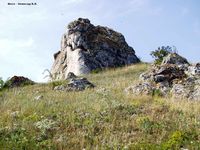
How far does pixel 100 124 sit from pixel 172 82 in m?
8.89

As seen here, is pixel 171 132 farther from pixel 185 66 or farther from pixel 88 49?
pixel 88 49

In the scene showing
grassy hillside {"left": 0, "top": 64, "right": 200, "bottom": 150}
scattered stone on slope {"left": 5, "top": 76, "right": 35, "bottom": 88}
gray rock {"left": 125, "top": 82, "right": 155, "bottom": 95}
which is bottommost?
grassy hillside {"left": 0, "top": 64, "right": 200, "bottom": 150}

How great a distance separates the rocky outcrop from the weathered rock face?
14.9 meters

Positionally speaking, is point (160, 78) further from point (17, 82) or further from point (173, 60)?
point (17, 82)

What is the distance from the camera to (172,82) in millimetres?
21469

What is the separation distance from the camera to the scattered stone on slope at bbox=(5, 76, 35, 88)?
27781mm

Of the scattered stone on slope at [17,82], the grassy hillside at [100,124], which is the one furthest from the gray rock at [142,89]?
the scattered stone on slope at [17,82]

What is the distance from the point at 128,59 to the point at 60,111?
86.9ft

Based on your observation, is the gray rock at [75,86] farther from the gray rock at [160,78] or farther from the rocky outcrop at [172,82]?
the gray rock at [160,78]

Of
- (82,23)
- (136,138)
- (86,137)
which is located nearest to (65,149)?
(86,137)

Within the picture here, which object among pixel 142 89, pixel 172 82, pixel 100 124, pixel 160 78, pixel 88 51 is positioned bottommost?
pixel 100 124

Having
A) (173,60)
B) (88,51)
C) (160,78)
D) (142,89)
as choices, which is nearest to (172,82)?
(160,78)

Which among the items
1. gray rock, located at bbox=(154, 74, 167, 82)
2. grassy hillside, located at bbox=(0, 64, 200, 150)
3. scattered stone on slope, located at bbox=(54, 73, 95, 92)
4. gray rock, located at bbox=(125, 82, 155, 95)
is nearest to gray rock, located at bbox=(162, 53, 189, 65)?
gray rock, located at bbox=(154, 74, 167, 82)

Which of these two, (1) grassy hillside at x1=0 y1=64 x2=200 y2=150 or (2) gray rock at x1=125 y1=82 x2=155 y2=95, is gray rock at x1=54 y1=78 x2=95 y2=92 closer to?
(2) gray rock at x1=125 y1=82 x2=155 y2=95
